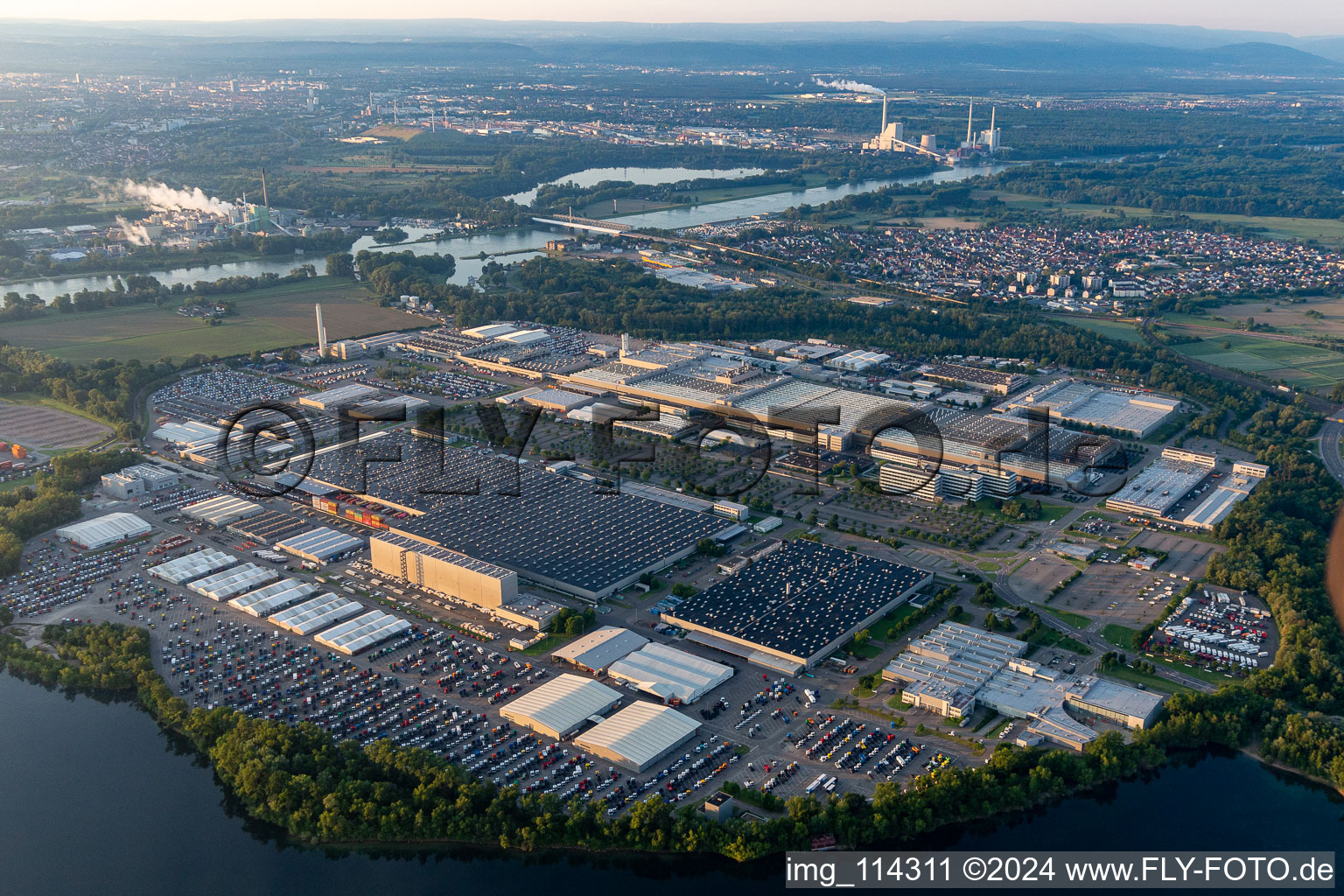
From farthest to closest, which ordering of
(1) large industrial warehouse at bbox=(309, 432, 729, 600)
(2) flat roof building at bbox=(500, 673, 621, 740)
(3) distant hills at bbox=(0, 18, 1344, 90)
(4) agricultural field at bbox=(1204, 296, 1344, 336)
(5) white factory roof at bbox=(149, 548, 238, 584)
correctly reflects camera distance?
(3) distant hills at bbox=(0, 18, 1344, 90) → (4) agricultural field at bbox=(1204, 296, 1344, 336) → (1) large industrial warehouse at bbox=(309, 432, 729, 600) → (5) white factory roof at bbox=(149, 548, 238, 584) → (2) flat roof building at bbox=(500, 673, 621, 740)

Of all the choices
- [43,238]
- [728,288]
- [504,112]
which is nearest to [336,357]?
[728,288]

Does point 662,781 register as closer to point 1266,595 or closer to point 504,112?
point 1266,595

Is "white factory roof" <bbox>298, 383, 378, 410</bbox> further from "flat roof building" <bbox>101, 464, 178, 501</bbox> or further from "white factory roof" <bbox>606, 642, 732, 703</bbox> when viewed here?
"white factory roof" <bbox>606, 642, 732, 703</bbox>

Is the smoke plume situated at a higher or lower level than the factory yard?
higher

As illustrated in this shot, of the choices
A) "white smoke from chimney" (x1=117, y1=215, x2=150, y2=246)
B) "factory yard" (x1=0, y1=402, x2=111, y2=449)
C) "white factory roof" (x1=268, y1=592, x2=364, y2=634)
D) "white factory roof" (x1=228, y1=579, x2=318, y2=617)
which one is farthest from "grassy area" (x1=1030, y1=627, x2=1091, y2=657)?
"white smoke from chimney" (x1=117, y1=215, x2=150, y2=246)

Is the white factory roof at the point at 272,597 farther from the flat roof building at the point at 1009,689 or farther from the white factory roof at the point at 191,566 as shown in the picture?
the flat roof building at the point at 1009,689
